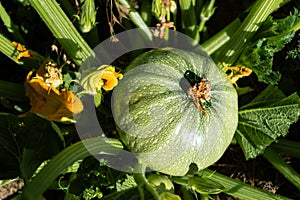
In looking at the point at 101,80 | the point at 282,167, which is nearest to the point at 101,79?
the point at 101,80

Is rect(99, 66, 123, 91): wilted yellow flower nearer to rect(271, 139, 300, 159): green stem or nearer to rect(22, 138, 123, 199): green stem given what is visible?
rect(22, 138, 123, 199): green stem

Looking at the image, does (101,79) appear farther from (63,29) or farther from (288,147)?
(288,147)

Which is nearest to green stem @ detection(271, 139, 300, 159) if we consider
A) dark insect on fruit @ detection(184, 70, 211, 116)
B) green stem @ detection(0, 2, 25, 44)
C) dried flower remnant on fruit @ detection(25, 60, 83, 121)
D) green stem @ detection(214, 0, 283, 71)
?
green stem @ detection(214, 0, 283, 71)

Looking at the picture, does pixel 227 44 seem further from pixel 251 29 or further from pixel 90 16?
pixel 90 16

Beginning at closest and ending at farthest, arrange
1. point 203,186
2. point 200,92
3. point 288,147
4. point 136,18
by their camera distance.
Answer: point 200,92
point 203,186
point 136,18
point 288,147

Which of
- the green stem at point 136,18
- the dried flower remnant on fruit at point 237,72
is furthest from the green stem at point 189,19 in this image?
the dried flower remnant on fruit at point 237,72

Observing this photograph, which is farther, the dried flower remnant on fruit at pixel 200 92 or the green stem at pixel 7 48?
the green stem at pixel 7 48

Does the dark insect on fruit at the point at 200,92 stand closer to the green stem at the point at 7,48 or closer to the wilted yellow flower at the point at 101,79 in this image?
the wilted yellow flower at the point at 101,79
